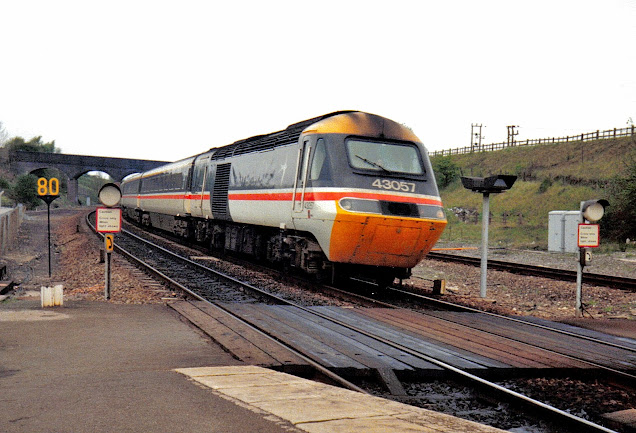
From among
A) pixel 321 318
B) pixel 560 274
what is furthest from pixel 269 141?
pixel 560 274

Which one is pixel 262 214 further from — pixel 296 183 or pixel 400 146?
pixel 400 146

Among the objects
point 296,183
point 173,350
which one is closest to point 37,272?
point 296,183

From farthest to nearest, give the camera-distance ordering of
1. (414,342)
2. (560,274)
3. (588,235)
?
(560,274), (588,235), (414,342)

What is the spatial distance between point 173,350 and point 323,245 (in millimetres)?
5706

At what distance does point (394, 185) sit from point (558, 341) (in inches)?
183

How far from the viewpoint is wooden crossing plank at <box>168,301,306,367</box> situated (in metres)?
6.75

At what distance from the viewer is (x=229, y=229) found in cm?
1970

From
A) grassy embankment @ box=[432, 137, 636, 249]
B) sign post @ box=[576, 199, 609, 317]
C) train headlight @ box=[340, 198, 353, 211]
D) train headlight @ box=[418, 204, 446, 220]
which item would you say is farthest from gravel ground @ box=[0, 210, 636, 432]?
grassy embankment @ box=[432, 137, 636, 249]

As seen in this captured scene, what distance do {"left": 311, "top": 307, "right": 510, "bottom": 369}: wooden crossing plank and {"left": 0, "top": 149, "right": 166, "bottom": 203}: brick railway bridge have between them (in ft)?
240

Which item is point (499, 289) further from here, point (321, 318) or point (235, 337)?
point (235, 337)

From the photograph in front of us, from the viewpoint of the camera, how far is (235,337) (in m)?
7.89

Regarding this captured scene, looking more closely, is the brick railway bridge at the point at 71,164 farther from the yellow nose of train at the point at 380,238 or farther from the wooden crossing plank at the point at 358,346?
the wooden crossing plank at the point at 358,346

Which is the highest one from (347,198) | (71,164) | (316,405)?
(71,164)

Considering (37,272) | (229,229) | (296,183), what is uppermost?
(296,183)
